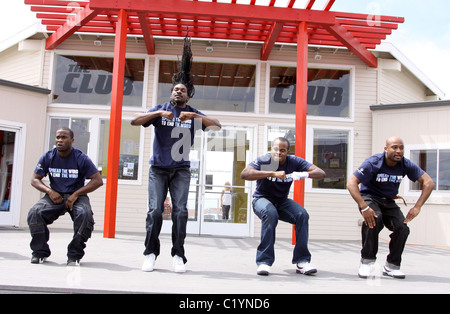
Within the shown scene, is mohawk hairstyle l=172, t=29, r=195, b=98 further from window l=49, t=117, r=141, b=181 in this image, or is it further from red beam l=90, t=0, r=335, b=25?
window l=49, t=117, r=141, b=181

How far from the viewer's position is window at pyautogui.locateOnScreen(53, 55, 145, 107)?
26.5ft

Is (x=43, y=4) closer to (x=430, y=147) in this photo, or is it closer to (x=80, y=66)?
(x=80, y=66)

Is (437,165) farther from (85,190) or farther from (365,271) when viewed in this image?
(85,190)

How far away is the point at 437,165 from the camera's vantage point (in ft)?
24.5

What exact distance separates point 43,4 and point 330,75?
5350 mm

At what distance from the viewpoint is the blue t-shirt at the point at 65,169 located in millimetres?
3887

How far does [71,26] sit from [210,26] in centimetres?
237

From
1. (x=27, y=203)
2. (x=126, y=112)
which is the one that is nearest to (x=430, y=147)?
(x=126, y=112)

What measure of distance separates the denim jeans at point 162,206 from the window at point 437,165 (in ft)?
18.1

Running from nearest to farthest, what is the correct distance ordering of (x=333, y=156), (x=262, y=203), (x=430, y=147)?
1. (x=262, y=203)
2. (x=430, y=147)
3. (x=333, y=156)

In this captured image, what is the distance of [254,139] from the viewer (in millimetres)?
7969

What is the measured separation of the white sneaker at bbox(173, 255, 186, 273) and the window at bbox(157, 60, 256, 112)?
485cm

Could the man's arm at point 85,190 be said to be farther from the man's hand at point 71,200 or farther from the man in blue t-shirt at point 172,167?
the man in blue t-shirt at point 172,167

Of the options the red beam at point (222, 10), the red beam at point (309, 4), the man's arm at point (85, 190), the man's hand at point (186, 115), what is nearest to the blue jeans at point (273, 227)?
the man's hand at point (186, 115)
